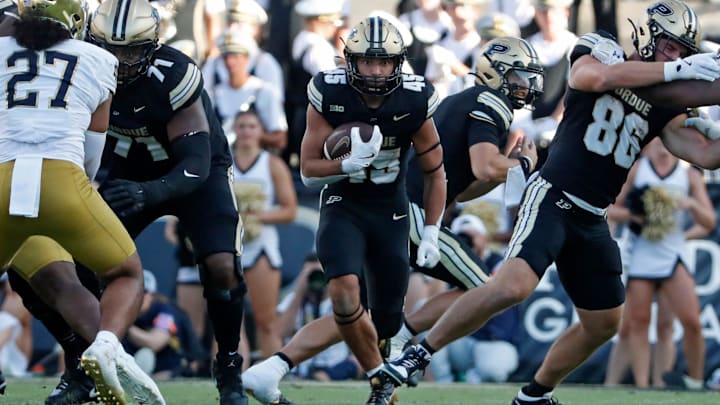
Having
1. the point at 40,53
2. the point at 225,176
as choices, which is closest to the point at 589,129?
the point at 225,176

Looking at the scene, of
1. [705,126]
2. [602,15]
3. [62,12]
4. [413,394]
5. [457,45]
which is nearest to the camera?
[62,12]

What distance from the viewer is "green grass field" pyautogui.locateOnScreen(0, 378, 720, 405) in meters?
7.84

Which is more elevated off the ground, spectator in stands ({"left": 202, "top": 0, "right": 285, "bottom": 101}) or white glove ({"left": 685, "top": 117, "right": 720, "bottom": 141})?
white glove ({"left": 685, "top": 117, "right": 720, "bottom": 141})

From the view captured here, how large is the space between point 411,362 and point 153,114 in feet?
5.14

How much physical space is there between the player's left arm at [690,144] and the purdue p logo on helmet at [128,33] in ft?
7.57

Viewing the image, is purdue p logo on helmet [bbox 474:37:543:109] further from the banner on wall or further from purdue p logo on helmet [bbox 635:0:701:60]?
the banner on wall

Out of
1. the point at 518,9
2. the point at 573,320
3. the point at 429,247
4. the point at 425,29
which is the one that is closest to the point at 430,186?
the point at 429,247

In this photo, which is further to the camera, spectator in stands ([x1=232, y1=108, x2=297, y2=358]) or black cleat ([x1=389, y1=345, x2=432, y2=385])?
spectator in stands ([x1=232, y1=108, x2=297, y2=358])

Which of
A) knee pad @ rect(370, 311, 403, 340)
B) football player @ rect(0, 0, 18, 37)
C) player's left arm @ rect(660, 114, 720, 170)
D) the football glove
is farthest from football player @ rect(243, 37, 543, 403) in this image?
football player @ rect(0, 0, 18, 37)

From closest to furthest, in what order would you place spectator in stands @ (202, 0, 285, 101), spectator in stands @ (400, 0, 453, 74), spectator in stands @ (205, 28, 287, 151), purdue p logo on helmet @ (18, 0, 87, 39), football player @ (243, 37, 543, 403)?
1. purdue p logo on helmet @ (18, 0, 87, 39)
2. football player @ (243, 37, 543, 403)
3. spectator in stands @ (205, 28, 287, 151)
4. spectator in stands @ (202, 0, 285, 101)
5. spectator in stands @ (400, 0, 453, 74)

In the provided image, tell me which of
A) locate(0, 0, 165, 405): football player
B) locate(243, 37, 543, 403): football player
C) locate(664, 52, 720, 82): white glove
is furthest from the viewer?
locate(243, 37, 543, 403): football player

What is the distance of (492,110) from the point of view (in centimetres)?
774

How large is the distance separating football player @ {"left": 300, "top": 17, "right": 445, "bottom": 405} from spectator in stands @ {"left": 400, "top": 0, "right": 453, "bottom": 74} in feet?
12.0

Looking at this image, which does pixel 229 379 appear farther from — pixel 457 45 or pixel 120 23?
pixel 457 45
